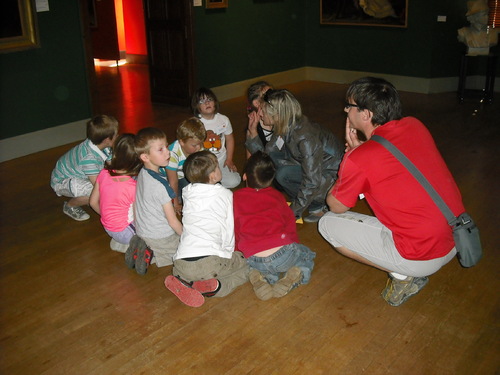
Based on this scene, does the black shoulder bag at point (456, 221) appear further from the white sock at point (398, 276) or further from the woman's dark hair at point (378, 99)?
the white sock at point (398, 276)

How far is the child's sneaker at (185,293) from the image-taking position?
3.05m

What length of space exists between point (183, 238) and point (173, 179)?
3.68ft

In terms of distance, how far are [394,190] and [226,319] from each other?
1.19 meters

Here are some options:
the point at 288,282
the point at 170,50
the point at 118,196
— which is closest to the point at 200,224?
the point at 288,282

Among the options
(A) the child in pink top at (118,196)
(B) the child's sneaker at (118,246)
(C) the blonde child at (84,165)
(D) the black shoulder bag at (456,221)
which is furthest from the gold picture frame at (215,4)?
(D) the black shoulder bag at (456,221)

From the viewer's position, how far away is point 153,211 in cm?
332

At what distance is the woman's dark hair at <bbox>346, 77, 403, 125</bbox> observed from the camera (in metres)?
2.76

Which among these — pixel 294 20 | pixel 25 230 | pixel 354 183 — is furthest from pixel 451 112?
pixel 25 230

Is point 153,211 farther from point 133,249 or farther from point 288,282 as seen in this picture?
point 288,282

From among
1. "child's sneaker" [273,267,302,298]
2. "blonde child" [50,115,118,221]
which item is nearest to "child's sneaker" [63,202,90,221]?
"blonde child" [50,115,118,221]

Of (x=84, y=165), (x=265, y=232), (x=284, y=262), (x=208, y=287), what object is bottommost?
(x=208, y=287)

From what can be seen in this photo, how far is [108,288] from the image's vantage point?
3.30 meters

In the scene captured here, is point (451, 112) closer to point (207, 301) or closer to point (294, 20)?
point (294, 20)

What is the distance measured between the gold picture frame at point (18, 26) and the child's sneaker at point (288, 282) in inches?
171
